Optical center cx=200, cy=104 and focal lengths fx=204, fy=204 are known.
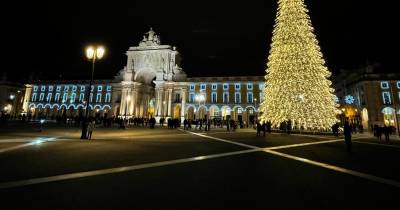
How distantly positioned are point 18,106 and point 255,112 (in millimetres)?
84287

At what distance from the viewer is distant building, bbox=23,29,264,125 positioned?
55.2 meters

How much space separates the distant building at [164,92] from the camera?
55188 mm

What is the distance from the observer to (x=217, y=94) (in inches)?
2222

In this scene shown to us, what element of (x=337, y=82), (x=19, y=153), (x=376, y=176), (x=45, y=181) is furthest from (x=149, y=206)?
(x=337, y=82)

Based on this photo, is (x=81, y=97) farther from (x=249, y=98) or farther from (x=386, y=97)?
(x=386, y=97)

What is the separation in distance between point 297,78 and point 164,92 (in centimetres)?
4142

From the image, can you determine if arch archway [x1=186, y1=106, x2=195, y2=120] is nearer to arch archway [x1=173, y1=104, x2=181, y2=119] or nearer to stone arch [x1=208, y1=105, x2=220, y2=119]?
arch archway [x1=173, y1=104, x2=181, y2=119]

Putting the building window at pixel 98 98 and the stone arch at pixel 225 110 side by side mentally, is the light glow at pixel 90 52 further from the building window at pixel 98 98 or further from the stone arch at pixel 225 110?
the building window at pixel 98 98

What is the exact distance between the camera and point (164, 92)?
56.5 m

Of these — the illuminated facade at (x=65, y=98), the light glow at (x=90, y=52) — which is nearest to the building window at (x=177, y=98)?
the illuminated facade at (x=65, y=98)

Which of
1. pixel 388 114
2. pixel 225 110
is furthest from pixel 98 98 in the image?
pixel 388 114

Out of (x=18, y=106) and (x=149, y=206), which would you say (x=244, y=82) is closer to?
(x=149, y=206)

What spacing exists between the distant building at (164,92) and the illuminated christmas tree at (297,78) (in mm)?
32758

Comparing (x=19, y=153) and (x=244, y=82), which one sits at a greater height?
(x=244, y=82)
